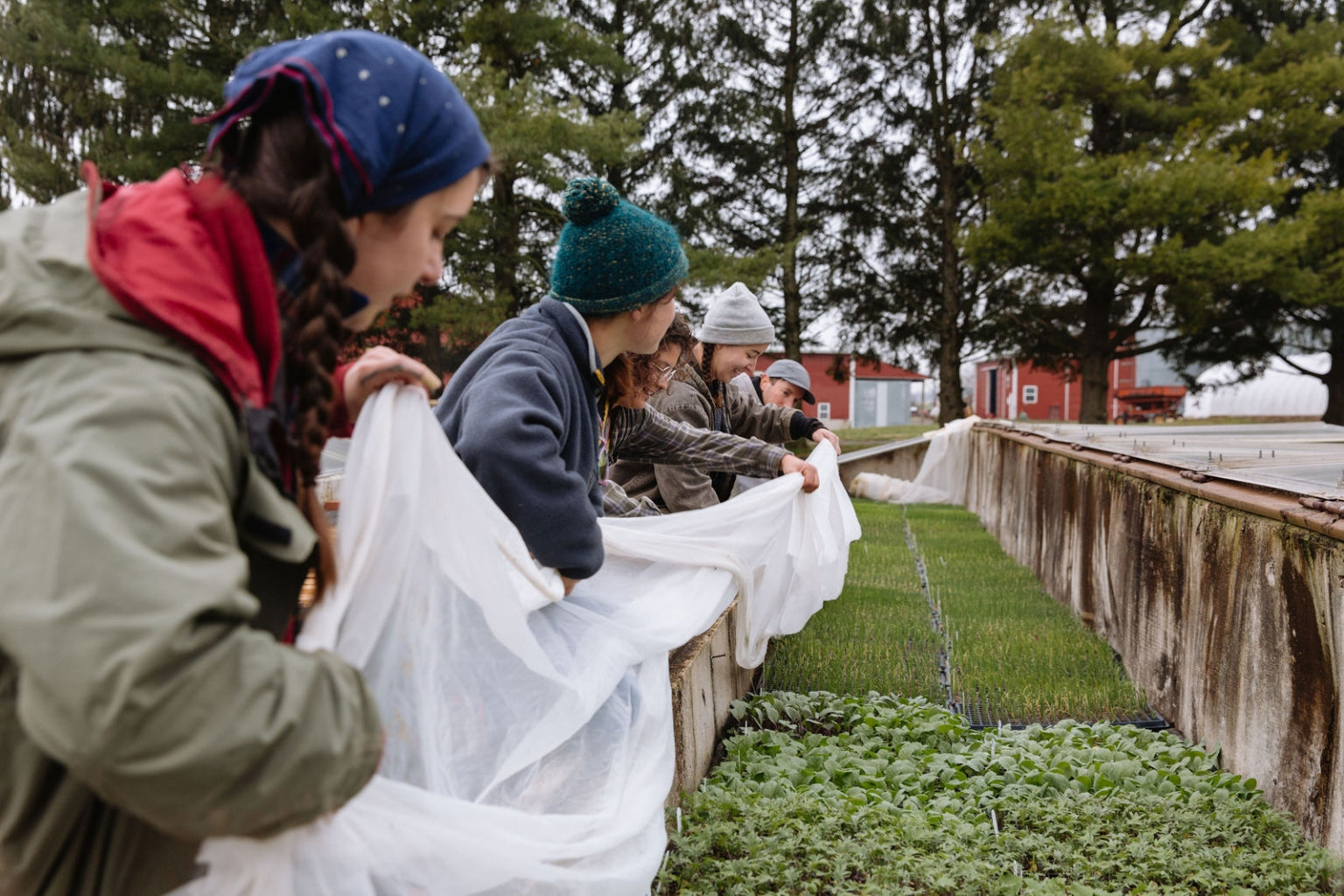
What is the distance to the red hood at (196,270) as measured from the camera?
0.80 metres

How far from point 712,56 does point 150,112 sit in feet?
38.0

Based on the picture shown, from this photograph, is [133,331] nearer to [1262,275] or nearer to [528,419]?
[528,419]

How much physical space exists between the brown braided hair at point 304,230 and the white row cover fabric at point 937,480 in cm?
1249

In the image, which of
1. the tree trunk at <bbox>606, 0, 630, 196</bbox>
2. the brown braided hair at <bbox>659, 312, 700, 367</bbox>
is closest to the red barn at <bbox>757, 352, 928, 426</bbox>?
the tree trunk at <bbox>606, 0, 630, 196</bbox>

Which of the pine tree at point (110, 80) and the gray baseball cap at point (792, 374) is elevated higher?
the pine tree at point (110, 80)

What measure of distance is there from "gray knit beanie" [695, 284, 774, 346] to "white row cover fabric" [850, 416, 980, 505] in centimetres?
874

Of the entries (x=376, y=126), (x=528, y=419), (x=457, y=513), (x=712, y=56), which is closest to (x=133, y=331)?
(x=376, y=126)

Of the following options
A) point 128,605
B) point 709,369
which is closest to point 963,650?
point 709,369

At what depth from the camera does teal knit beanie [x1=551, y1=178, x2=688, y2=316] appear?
2.17 m

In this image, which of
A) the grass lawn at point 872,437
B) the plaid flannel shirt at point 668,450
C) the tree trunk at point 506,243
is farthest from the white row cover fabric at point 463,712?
the grass lawn at point 872,437

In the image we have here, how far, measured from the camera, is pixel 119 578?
0.71 meters

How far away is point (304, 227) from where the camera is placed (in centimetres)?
92

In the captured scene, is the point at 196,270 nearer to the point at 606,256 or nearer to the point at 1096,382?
the point at 606,256

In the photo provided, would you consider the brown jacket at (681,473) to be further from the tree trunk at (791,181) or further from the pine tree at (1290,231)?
the tree trunk at (791,181)
